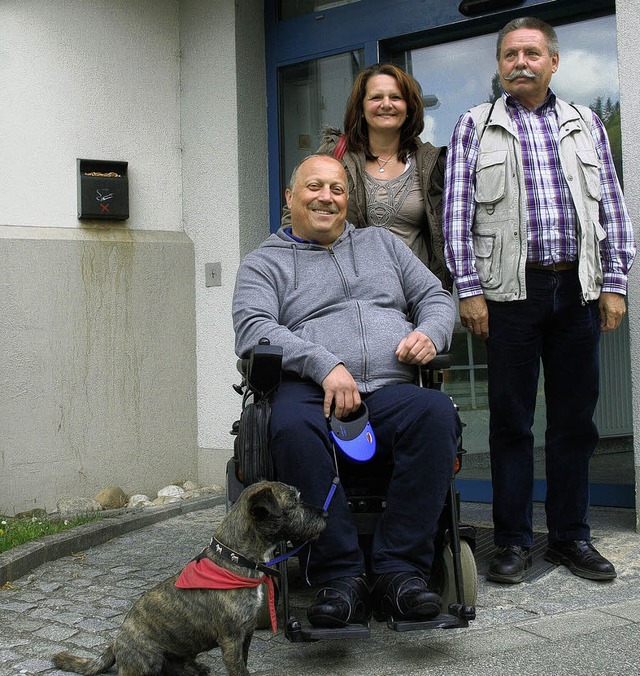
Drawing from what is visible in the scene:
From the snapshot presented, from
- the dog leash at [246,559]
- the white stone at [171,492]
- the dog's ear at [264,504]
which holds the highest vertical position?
the dog's ear at [264,504]

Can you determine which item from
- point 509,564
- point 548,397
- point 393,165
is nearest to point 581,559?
point 509,564

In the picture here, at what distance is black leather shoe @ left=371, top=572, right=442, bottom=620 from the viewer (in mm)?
2877

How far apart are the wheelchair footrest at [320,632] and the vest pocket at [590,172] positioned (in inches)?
79.5

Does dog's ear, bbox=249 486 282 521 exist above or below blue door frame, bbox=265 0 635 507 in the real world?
below

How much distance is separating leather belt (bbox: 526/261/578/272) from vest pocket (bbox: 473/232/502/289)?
13 centimetres

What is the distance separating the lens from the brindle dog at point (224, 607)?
9.07 feet

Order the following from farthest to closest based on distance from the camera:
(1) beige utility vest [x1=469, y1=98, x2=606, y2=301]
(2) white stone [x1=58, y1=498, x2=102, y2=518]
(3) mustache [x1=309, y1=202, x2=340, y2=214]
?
(2) white stone [x1=58, y1=498, x2=102, y2=518] < (1) beige utility vest [x1=469, y1=98, x2=606, y2=301] < (3) mustache [x1=309, y1=202, x2=340, y2=214]

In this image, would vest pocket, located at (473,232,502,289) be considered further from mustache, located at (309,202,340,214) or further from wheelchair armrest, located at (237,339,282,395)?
wheelchair armrest, located at (237,339,282,395)

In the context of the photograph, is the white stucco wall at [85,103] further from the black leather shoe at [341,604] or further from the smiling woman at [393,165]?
the black leather shoe at [341,604]

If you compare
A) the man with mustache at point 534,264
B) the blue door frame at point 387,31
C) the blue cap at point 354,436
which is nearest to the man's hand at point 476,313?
the man with mustache at point 534,264

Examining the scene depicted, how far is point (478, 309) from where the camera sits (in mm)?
3832

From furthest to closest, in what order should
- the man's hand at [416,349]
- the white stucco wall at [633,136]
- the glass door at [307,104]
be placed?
1. the glass door at [307,104]
2. the white stucco wall at [633,136]
3. the man's hand at [416,349]

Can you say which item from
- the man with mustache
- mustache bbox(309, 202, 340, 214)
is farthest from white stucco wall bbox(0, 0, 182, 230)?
the man with mustache

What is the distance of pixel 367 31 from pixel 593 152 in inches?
87.1
